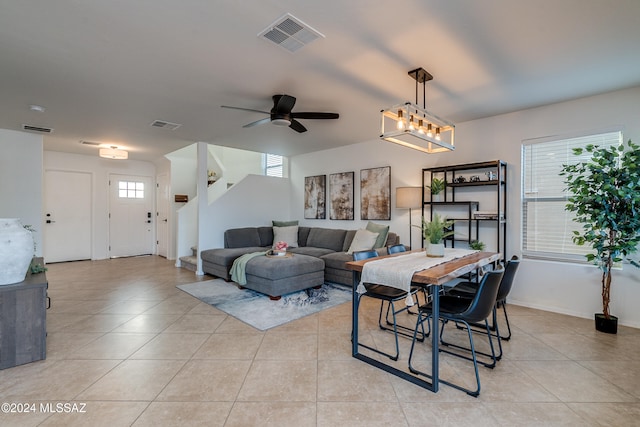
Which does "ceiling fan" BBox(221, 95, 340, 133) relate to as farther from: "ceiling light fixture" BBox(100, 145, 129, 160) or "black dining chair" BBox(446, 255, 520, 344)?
"ceiling light fixture" BBox(100, 145, 129, 160)

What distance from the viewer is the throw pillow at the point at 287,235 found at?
608 cm

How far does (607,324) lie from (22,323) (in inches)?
213

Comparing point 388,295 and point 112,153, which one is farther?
point 112,153

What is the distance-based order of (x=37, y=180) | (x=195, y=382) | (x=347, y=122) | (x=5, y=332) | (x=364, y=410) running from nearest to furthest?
(x=364, y=410) < (x=195, y=382) < (x=5, y=332) < (x=347, y=122) < (x=37, y=180)

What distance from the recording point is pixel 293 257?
4.51 m

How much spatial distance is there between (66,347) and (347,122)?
13.6 ft

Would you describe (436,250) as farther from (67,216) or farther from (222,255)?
(67,216)

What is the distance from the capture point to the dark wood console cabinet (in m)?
2.24

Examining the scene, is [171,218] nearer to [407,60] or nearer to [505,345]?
[407,60]

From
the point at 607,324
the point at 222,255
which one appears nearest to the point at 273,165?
the point at 222,255

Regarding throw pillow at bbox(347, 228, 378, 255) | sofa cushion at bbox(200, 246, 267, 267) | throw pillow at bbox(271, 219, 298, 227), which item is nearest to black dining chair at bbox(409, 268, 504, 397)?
throw pillow at bbox(347, 228, 378, 255)

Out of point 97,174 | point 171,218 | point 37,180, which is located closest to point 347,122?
point 171,218

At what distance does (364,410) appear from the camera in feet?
5.90

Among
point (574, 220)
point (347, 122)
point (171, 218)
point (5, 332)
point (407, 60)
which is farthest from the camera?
point (171, 218)
